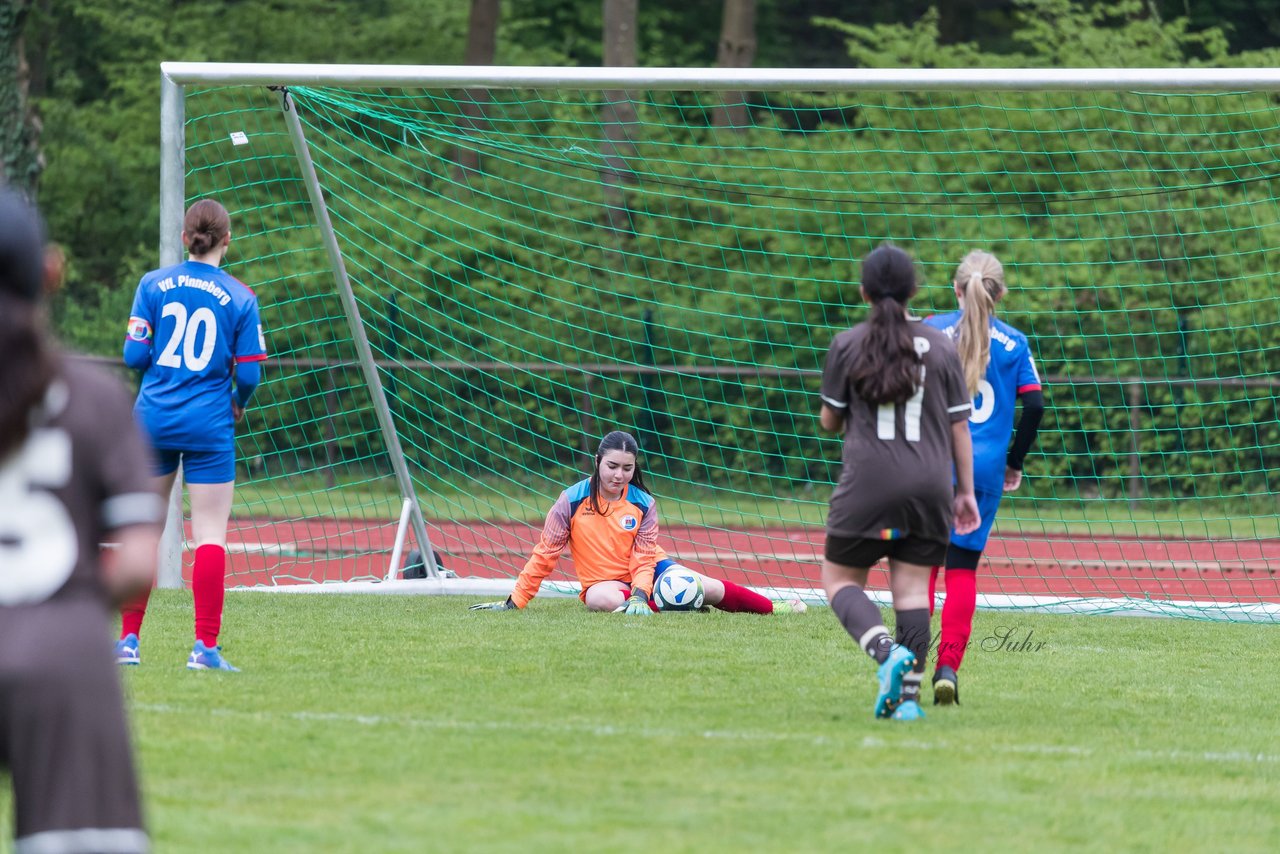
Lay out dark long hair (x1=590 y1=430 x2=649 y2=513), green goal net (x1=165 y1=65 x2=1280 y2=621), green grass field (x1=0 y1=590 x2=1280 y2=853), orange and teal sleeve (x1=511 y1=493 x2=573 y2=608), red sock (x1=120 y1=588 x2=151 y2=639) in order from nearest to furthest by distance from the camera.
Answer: green grass field (x1=0 y1=590 x2=1280 y2=853) → red sock (x1=120 y1=588 x2=151 y2=639) → orange and teal sleeve (x1=511 y1=493 x2=573 y2=608) → dark long hair (x1=590 y1=430 x2=649 y2=513) → green goal net (x1=165 y1=65 x2=1280 y2=621)

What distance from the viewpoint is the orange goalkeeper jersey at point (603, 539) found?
906cm

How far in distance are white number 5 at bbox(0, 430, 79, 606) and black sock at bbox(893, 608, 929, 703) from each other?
365cm

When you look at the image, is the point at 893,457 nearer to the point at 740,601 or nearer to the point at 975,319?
the point at 975,319

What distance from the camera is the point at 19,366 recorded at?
2426mm

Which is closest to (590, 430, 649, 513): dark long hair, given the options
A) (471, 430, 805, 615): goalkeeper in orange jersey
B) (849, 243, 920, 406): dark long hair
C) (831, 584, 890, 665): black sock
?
(471, 430, 805, 615): goalkeeper in orange jersey

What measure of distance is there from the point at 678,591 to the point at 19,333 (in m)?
6.97

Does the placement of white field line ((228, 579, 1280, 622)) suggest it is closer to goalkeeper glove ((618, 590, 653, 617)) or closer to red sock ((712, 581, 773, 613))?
red sock ((712, 581, 773, 613))

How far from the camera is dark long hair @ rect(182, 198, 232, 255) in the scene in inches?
255

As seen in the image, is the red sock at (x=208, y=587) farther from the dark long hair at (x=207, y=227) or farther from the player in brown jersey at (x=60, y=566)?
the player in brown jersey at (x=60, y=566)

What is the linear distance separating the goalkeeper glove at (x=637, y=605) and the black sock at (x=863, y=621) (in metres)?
3.39

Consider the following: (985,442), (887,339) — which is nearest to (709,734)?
(887,339)

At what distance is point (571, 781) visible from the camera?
4.70 m

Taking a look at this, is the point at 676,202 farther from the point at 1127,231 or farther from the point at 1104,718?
the point at 1104,718

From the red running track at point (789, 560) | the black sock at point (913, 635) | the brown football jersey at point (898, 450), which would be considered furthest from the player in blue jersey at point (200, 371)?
the red running track at point (789, 560)
